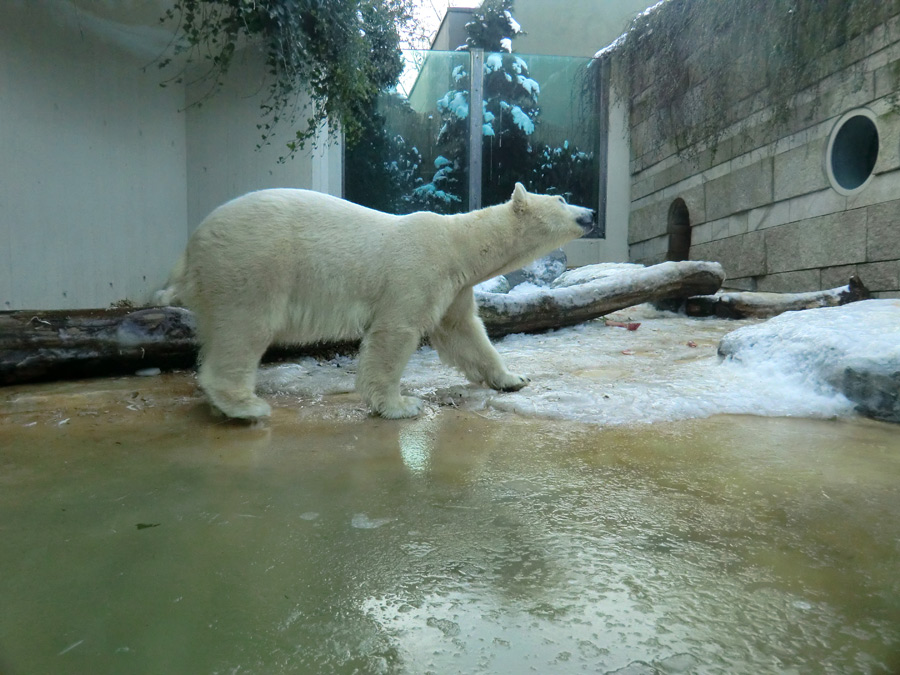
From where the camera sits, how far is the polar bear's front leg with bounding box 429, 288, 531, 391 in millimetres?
3010

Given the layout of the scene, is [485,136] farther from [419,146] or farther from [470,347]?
[470,347]

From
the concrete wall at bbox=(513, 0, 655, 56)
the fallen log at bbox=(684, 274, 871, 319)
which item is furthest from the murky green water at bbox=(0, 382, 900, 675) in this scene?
the concrete wall at bbox=(513, 0, 655, 56)

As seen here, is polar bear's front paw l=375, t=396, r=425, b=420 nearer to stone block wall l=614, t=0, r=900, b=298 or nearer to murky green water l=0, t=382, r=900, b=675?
murky green water l=0, t=382, r=900, b=675

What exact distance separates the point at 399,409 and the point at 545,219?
3.99 ft

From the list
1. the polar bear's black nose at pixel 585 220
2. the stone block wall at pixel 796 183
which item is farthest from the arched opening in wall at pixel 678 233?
the polar bear's black nose at pixel 585 220

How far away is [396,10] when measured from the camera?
20.0ft

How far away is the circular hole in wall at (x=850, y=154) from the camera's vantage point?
5938 millimetres

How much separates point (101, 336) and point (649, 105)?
878 cm

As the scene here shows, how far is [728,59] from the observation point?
7.56m

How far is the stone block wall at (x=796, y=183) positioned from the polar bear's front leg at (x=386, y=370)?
4882mm

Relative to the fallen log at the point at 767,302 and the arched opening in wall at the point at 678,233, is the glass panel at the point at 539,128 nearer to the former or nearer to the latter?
the arched opening in wall at the point at 678,233

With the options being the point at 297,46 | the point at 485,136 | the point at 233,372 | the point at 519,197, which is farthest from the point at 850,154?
the point at 233,372

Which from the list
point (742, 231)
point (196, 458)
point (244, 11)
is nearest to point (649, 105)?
point (742, 231)

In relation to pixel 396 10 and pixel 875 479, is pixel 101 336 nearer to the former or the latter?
pixel 875 479
